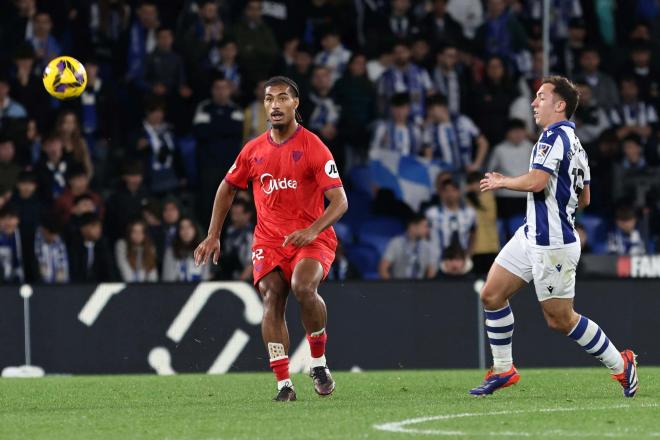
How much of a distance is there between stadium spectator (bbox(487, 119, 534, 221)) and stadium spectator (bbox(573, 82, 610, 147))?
1.24 m

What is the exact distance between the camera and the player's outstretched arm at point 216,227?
9664mm

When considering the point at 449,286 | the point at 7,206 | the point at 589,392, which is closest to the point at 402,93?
the point at 449,286

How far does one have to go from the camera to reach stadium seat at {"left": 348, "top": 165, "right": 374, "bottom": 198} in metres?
17.0

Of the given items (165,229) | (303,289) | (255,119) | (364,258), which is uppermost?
(255,119)

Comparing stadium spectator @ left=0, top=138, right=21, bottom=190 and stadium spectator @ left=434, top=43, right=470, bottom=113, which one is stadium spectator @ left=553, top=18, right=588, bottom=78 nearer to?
stadium spectator @ left=434, top=43, right=470, bottom=113

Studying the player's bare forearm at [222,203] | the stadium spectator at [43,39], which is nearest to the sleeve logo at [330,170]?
the player's bare forearm at [222,203]

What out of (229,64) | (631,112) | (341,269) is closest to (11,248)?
(341,269)

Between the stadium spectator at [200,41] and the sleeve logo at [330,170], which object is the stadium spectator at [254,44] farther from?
the sleeve logo at [330,170]

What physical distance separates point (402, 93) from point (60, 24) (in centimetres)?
424

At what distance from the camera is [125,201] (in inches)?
624

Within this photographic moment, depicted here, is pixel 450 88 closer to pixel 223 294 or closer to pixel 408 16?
pixel 408 16

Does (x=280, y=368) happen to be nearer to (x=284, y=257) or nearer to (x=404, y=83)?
(x=284, y=257)

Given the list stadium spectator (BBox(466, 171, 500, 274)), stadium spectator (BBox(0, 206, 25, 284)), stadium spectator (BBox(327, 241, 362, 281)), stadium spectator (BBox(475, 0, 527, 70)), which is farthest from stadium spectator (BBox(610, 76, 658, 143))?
stadium spectator (BBox(0, 206, 25, 284))

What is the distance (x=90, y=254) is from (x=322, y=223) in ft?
20.2
